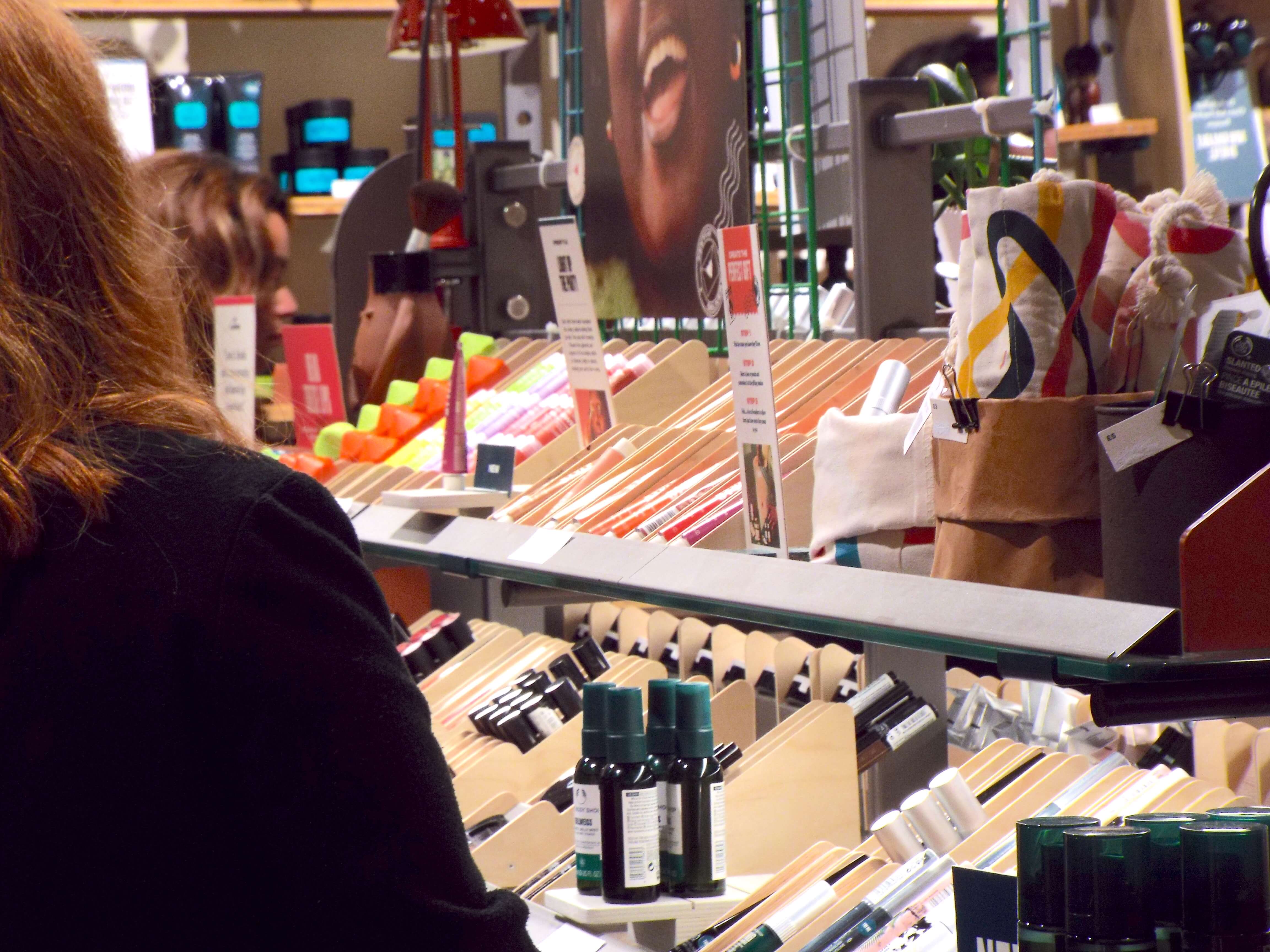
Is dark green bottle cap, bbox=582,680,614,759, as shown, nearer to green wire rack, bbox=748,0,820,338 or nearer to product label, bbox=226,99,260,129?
green wire rack, bbox=748,0,820,338

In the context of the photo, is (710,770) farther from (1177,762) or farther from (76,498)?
(76,498)

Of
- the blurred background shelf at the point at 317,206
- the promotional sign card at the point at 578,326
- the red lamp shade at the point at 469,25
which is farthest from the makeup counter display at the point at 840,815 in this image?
the blurred background shelf at the point at 317,206

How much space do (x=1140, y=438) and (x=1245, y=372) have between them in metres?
0.08

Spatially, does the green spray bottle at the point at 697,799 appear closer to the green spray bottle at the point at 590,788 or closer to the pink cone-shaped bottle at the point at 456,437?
the green spray bottle at the point at 590,788

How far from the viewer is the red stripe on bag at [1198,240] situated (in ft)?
3.81

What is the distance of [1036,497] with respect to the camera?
1.12m

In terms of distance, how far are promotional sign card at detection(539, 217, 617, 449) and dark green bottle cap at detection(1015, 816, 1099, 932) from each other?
1205 mm

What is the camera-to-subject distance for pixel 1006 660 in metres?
1.03

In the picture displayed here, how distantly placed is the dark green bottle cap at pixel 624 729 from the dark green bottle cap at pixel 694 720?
4 centimetres

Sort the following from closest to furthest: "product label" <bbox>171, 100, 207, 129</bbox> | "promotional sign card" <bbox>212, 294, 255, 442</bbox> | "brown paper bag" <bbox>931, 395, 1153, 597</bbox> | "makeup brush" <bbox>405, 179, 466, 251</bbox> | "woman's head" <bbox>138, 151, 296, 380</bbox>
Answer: "brown paper bag" <bbox>931, 395, 1153, 597</bbox> → "promotional sign card" <bbox>212, 294, 255, 442</bbox> → "makeup brush" <bbox>405, 179, 466, 251</bbox> → "woman's head" <bbox>138, 151, 296, 380</bbox> → "product label" <bbox>171, 100, 207, 129</bbox>

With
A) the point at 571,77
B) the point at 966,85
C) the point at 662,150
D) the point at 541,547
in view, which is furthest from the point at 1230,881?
the point at 571,77

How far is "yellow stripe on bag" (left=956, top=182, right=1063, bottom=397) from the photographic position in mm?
1151

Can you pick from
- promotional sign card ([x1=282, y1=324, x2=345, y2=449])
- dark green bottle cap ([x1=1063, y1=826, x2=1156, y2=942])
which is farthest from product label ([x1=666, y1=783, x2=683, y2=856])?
promotional sign card ([x1=282, y1=324, x2=345, y2=449])

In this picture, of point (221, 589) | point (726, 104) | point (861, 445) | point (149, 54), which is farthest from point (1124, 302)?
point (149, 54)
